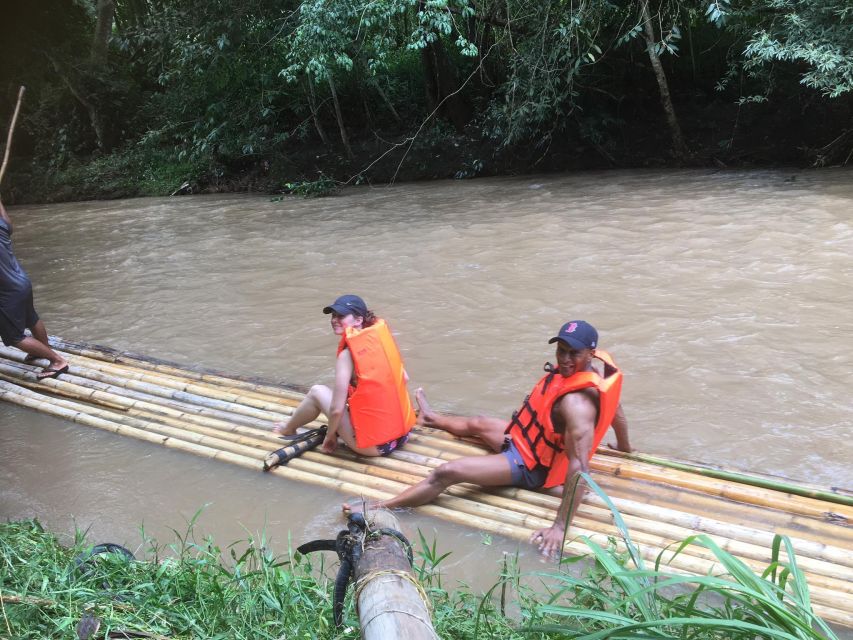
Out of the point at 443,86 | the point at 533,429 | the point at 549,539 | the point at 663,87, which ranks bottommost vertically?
the point at 549,539

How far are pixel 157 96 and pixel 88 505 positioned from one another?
1590 cm

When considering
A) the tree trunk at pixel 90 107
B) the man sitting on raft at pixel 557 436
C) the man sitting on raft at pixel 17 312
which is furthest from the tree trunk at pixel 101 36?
the man sitting on raft at pixel 557 436

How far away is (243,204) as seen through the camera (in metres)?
13.2

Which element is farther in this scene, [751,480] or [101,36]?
[101,36]

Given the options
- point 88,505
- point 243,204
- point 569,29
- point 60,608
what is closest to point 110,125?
point 243,204

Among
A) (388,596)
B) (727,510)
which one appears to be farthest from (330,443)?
(388,596)

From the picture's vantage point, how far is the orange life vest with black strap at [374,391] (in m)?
3.58

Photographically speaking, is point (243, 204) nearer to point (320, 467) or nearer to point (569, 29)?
point (569, 29)

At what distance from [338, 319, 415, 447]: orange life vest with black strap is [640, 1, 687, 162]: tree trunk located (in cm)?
780

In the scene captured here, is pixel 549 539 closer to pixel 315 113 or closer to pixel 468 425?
pixel 468 425

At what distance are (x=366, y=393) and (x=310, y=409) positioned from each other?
14.6 inches

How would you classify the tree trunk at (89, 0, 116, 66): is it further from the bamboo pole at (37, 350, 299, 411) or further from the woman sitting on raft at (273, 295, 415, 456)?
the woman sitting on raft at (273, 295, 415, 456)

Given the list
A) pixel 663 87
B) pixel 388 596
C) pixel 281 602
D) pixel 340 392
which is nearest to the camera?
pixel 388 596

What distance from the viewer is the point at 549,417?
3.07m
